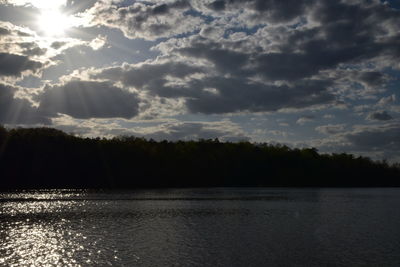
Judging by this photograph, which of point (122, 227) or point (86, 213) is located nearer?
point (122, 227)

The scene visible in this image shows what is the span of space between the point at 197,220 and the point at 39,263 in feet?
109

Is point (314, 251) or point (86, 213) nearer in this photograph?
point (314, 251)

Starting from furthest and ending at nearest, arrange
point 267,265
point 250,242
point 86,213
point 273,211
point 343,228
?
point 273,211 → point 86,213 → point 343,228 → point 250,242 → point 267,265

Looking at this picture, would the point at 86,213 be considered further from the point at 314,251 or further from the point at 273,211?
the point at 314,251

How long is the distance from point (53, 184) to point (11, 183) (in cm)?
1490

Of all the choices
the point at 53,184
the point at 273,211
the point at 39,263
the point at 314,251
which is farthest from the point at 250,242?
the point at 53,184

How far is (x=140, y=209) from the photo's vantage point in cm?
8556

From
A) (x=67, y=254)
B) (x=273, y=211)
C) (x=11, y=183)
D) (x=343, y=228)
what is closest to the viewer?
(x=67, y=254)

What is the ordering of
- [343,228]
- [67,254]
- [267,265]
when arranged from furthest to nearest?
[343,228], [67,254], [267,265]

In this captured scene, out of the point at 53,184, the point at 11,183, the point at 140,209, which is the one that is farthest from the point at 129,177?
the point at 140,209

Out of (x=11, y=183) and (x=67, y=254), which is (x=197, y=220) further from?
(x=11, y=183)

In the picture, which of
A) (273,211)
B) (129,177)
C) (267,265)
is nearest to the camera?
(267,265)

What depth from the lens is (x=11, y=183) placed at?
165m

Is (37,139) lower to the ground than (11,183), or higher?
higher
